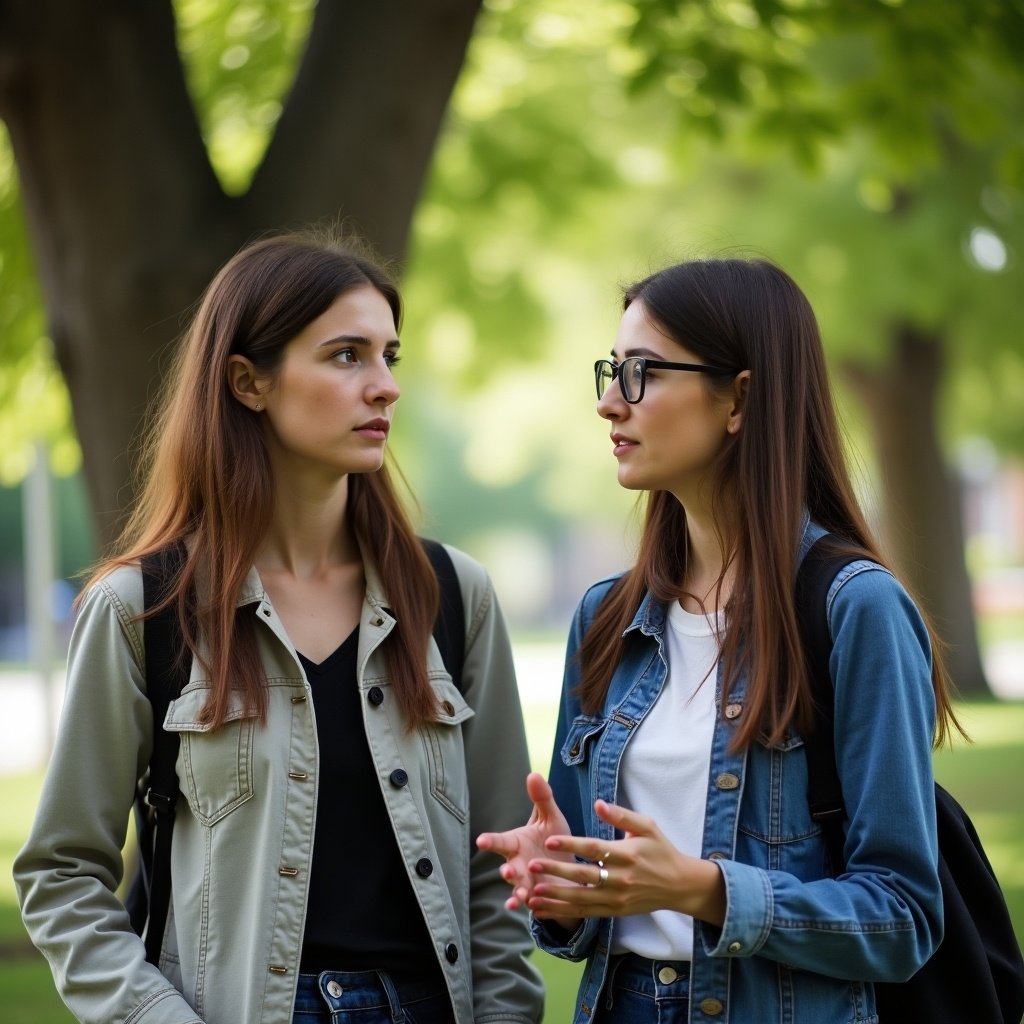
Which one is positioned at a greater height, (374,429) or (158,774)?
(374,429)

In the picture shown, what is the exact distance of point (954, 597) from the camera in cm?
1762

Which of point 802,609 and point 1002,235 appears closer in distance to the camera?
point 802,609

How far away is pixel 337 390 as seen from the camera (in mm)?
3293

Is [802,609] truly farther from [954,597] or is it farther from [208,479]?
[954,597]

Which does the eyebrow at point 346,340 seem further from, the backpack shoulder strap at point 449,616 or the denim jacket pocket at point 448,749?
the denim jacket pocket at point 448,749

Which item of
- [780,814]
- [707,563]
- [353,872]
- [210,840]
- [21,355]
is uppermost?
[21,355]

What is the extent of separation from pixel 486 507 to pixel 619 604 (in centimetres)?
6047

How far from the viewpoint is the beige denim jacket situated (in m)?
2.99

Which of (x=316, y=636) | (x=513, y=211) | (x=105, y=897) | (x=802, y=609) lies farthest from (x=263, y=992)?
(x=513, y=211)

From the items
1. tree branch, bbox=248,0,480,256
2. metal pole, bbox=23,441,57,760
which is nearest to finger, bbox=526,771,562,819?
tree branch, bbox=248,0,480,256

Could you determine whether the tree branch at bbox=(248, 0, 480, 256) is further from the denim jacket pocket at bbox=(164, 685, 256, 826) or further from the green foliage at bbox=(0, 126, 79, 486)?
the denim jacket pocket at bbox=(164, 685, 256, 826)

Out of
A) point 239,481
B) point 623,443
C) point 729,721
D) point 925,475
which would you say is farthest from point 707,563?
point 925,475

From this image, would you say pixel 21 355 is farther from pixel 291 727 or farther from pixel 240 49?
pixel 291 727

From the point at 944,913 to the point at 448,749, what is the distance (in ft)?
3.82
